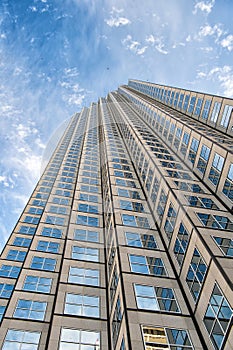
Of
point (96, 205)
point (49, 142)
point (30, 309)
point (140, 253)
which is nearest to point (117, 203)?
point (96, 205)

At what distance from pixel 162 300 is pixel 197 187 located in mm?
13699

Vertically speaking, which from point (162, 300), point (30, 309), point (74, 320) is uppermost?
point (162, 300)

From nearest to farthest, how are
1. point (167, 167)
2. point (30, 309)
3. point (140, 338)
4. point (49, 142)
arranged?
point (140, 338)
point (30, 309)
point (167, 167)
point (49, 142)

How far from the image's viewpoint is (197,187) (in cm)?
3078

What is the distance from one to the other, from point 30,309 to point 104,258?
7.92 metres

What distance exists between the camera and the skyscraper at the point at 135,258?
58.6ft

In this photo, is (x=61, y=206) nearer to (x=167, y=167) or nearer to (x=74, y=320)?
(x=167, y=167)

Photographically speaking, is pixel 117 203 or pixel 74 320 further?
pixel 117 203

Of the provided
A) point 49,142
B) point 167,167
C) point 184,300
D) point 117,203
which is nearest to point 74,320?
point 184,300

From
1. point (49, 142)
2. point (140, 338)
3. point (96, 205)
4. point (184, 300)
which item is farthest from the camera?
point (49, 142)

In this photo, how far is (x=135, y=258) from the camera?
79.4 feet

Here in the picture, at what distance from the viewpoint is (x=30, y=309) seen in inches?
938

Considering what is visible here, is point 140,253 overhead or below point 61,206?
overhead

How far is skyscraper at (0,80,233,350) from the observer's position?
17.9 meters
